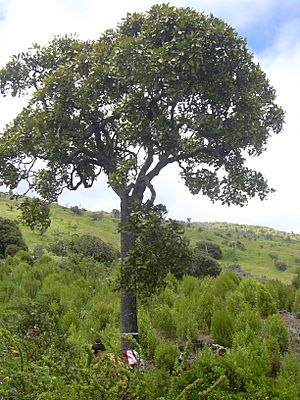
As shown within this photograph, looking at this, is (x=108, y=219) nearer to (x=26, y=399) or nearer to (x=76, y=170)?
(x=76, y=170)

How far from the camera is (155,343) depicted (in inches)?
332

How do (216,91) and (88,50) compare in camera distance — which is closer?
(216,91)

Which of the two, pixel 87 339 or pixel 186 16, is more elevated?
pixel 186 16

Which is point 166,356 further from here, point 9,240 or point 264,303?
point 9,240

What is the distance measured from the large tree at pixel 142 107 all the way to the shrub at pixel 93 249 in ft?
45.9

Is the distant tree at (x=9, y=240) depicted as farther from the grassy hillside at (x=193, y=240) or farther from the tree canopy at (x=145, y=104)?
the tree canopy at (x=145, y=104)

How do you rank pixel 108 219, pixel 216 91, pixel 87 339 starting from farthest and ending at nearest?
pixel 108 219 < pixel 87 339 < pixel 216 91

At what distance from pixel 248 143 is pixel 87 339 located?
4.86 metres

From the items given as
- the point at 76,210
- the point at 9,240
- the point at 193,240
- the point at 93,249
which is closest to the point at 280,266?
the point at 193,240

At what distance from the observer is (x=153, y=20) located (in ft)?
22.3

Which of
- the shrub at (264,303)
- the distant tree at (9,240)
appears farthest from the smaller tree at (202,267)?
the distant tree at (9,240)

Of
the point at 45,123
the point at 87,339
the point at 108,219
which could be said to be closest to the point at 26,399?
the point at 45,123

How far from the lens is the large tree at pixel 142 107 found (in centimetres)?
650

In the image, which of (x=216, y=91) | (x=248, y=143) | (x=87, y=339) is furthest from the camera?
(x=87, y=339)
